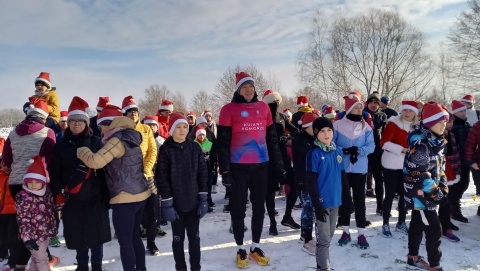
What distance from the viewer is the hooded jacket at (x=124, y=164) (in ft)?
11.7

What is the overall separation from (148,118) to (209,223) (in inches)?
94.5

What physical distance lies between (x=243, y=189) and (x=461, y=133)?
4.29m

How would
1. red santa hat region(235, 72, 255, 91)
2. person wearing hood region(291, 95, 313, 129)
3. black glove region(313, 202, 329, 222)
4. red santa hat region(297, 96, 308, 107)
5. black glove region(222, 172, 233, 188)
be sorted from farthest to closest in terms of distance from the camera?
red santa hat region(297, 96, 308, 107), person wearing hood region(291, 95, 313, 129), red santa hat region(235, 72, 255, 91), black glove region(222, 172, 233, 188), black glove region(313, 202, 329, 222)

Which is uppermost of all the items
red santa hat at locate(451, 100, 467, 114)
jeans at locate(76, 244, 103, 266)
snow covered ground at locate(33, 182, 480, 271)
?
red santa hat at locate(451, 100, 467, 114)

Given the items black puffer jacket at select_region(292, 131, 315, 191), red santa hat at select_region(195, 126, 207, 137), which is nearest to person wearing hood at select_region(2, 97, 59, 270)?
black puffer jacket at select_region(292, 131, 315, 191)

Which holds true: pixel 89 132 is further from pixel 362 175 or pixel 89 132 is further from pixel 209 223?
pixel 362 175

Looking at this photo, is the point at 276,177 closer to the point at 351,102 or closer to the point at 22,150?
the point at 351,102

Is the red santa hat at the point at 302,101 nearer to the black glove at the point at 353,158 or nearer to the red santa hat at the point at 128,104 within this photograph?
the black glove at the point at 353,158

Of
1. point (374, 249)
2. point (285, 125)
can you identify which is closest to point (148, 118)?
point (285, 125)

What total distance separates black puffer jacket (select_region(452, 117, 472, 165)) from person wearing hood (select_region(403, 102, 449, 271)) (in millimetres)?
2189

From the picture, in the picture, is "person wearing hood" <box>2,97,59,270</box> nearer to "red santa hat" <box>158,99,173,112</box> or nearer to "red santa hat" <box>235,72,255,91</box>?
"red santa hat" <box>235,72,255,91</box>

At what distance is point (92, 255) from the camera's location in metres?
4.26

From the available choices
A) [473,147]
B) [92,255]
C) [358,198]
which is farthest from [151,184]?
[473,147]

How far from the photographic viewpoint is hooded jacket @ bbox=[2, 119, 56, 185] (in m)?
4.06
